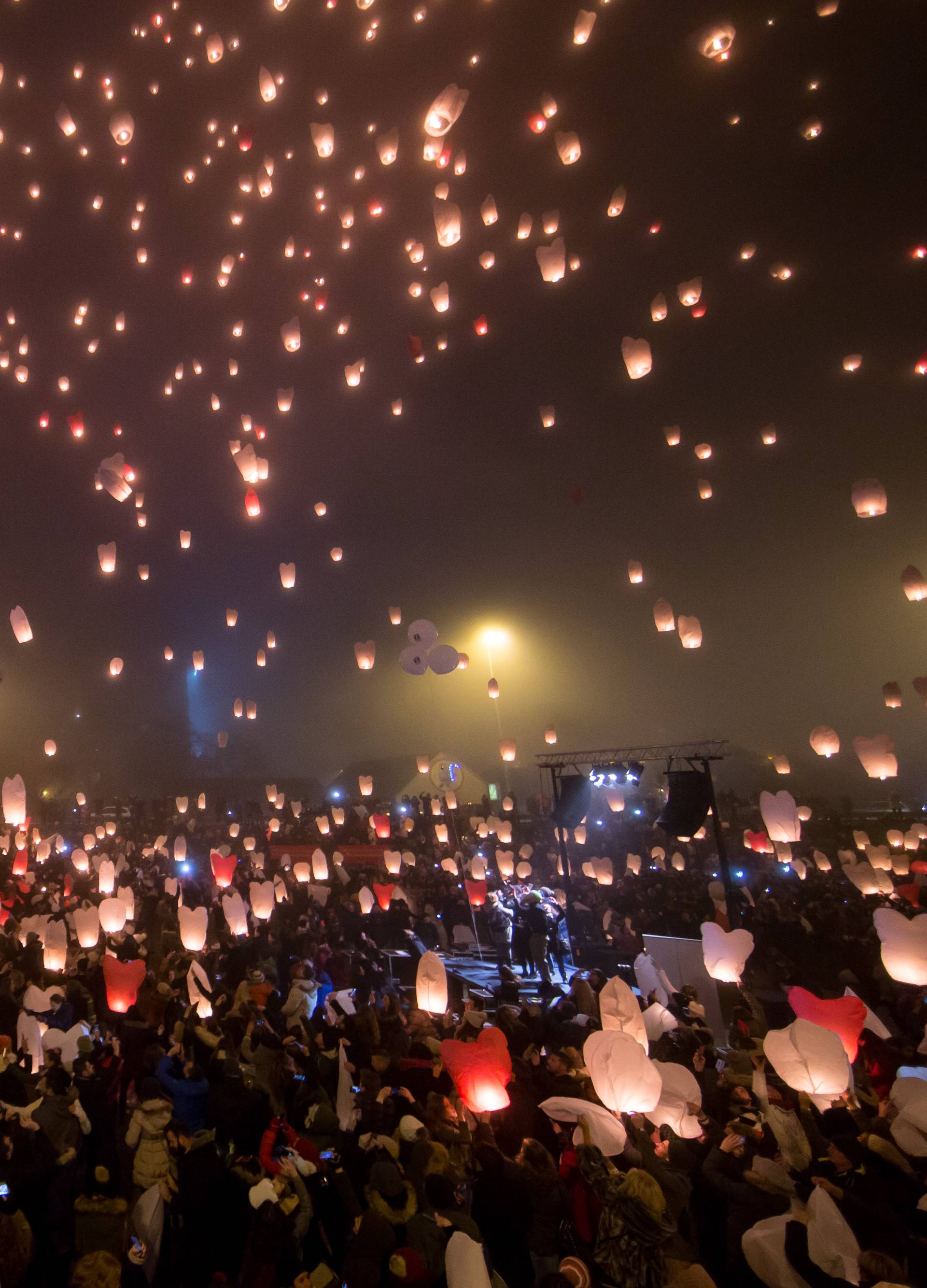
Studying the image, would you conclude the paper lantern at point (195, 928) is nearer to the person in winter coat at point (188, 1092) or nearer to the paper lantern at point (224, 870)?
the person in winter coat at point (188, 1092)

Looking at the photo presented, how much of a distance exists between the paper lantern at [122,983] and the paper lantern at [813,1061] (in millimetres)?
5192

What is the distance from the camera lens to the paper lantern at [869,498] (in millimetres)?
7766

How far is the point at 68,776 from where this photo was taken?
1508 inches

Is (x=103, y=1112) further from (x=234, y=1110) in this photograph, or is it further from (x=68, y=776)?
(x=68, y=776)

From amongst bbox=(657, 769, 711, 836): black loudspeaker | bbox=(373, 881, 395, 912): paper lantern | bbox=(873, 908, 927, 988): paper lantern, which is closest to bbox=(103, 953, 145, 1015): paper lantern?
bbox=(373, 881, 395, 912): paper lantern

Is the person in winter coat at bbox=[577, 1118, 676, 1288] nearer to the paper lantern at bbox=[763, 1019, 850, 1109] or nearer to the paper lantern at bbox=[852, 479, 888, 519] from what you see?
the paper lantern at bbox=[763, 1019, 850, 1109]

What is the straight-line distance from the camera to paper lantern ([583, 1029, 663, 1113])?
3.38 m

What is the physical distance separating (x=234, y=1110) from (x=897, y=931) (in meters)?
4.54

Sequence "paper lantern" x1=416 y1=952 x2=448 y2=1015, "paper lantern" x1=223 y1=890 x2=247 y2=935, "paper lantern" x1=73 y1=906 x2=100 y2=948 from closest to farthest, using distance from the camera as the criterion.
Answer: "paper lantern" x1=416 y1=952 x2=448 y2=1015 < "paper lantern" x1=73 y1=906 x2=100 y2=948 < "paper lantern" x1=223 y1=890 x2=247 y2=935

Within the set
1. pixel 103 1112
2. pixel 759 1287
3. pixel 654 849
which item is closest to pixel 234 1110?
pixel 103 1112

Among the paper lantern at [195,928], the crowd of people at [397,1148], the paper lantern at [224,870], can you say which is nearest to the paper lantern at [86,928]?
the crowd of people at [397,1148]

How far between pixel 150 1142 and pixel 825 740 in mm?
11166

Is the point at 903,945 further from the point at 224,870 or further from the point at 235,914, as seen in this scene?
the point at 224,870

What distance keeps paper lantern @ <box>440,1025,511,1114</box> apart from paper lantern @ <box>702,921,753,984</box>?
111 inches
